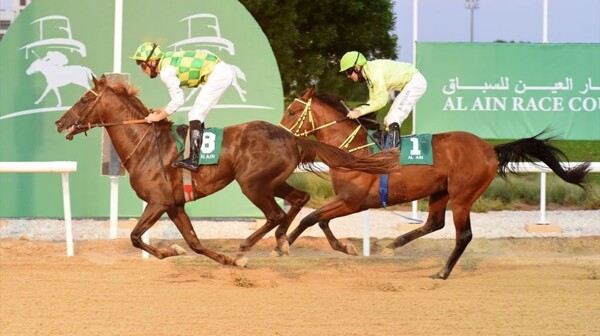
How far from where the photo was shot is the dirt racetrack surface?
6398 mm

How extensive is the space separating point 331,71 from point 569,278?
1179 cm

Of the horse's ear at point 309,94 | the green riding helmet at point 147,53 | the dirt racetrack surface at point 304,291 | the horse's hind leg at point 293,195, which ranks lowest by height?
the dirt racetrack surface at point 304,291

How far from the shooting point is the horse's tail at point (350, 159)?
8.23 m

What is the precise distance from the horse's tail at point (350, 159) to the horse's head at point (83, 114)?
69.8 inches

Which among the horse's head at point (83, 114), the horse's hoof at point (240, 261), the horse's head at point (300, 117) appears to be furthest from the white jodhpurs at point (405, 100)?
the horse's head at point (83, 114)

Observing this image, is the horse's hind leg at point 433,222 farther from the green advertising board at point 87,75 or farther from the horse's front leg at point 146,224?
the green advertising board at point 87,75

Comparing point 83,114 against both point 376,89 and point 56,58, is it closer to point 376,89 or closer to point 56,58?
point 376,89

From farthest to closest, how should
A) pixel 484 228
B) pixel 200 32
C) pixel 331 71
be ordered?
pixel 331 71 → pixel 484 228 → pixel 200 32

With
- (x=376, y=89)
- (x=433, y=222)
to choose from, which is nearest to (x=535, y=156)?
(x=433, y=222)

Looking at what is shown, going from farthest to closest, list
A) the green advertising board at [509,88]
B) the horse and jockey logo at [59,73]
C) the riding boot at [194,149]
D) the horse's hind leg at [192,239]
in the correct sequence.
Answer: the green advertising board at [509,88] → the horse and jockey logo at [59,73] → the horse's hind leg at [192,239] → the riding boot at [194,149]

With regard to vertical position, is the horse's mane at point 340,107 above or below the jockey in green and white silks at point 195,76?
below

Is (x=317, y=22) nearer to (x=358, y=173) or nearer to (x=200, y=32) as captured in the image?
(x=200, y=32)

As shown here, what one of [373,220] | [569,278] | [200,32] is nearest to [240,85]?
[200,32]

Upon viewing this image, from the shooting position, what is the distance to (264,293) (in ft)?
25.1
